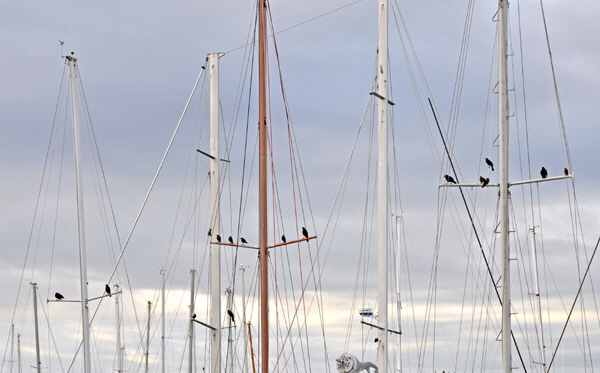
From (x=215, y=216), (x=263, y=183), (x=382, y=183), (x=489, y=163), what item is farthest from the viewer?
(x=215, y=216)

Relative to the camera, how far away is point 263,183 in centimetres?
3541

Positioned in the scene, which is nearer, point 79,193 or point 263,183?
point 263,183

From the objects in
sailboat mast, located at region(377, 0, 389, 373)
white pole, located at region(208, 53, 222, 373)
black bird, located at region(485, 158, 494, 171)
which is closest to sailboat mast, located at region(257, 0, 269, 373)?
sailboat mast, located at region(377, 0, 389, 373)

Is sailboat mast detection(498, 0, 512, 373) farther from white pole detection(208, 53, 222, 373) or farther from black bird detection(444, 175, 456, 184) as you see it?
white pole detection(208, 53, 222, 373)

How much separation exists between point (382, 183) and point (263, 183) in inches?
169

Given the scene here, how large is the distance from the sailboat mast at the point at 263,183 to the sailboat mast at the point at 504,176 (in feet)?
26.1

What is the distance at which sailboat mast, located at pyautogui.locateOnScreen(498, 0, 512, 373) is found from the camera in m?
31.4

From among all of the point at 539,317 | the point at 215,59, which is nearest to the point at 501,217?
the point at 215,59

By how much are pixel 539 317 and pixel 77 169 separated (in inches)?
1190

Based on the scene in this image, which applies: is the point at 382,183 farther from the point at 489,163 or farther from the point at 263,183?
the point at 263,183

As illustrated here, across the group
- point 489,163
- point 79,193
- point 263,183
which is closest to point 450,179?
point 489,163

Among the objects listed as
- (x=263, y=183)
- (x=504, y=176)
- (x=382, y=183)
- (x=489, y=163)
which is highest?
(x=489, y=163)

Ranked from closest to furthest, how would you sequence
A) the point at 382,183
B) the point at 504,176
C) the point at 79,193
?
the point at 504,176, the point at 382,183, the point at 79,193

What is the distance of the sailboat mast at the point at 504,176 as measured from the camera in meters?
31.4
